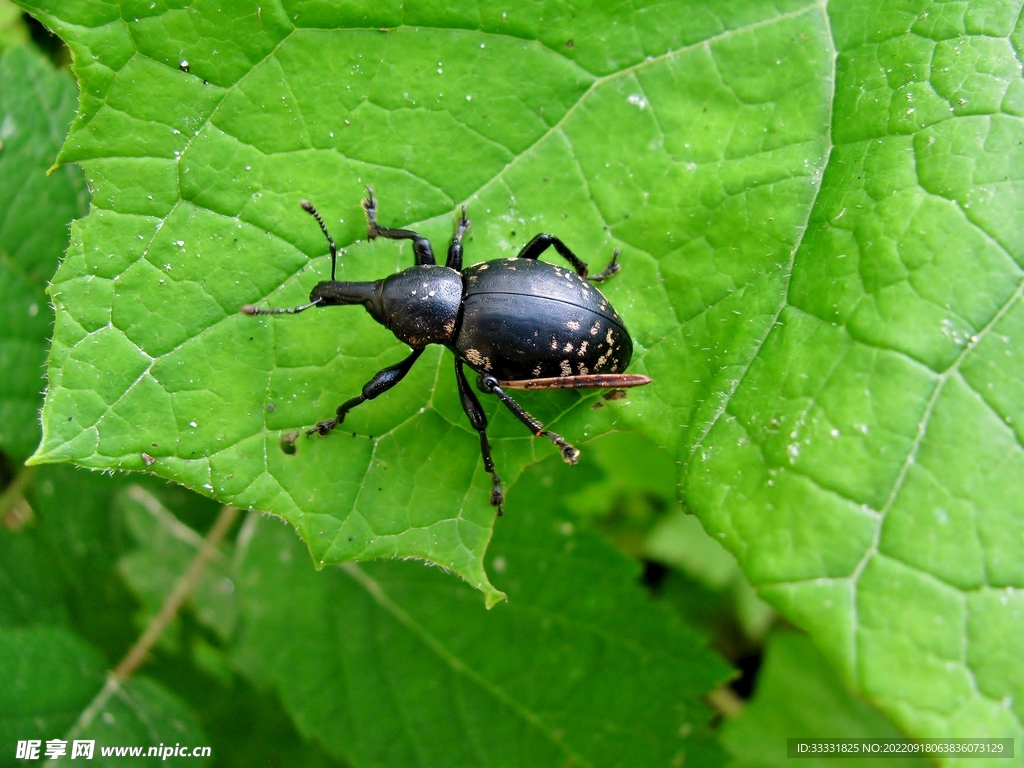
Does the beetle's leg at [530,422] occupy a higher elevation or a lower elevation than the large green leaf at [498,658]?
higher

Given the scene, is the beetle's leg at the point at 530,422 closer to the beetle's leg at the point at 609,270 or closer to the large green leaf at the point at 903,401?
the large green leaf at the point at 903,401

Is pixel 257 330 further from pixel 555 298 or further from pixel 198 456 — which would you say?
pixel 555 298

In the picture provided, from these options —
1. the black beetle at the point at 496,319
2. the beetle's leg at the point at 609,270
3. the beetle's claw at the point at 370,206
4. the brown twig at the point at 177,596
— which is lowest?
the brown twig at the point at 177,596

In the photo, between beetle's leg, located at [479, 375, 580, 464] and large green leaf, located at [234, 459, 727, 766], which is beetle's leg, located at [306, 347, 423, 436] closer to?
beetle's leg, located at [479, 375, 580, 464]

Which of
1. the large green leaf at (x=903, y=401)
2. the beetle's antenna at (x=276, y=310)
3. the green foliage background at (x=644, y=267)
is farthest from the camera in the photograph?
the beetle's antenna at (x=276, y=310)

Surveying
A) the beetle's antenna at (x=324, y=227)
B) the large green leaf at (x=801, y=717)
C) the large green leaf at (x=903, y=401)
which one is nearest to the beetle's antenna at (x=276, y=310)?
the beetle's antenna at (x=324, y=227)

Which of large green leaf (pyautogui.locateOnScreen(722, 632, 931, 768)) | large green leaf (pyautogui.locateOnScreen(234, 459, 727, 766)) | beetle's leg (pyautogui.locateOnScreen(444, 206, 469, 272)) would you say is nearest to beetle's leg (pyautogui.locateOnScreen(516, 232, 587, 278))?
beetle's leg (pyautogui.locateOnScreen(444, 206, 469, 272))
